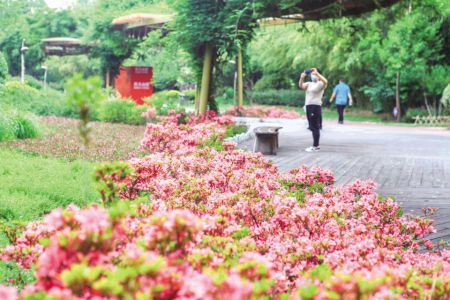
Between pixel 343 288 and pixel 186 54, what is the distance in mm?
16564

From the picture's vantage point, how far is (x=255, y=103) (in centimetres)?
4516

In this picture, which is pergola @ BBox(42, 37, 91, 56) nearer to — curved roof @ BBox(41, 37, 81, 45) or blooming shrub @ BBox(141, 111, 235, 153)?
curved roof @ BBox(41, 37, 81, 45)

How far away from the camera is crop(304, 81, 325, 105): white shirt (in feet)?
39.5

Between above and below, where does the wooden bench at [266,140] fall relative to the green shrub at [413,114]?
below

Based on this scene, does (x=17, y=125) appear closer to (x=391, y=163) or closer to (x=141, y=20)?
(x=391, y=163)

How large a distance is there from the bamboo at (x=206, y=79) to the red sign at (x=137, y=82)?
10.7 m

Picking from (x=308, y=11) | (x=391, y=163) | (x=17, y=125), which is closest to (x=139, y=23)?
(x=308, y=11)

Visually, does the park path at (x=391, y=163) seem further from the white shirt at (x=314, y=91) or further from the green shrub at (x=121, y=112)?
the green shrub at (x=121, y=112)

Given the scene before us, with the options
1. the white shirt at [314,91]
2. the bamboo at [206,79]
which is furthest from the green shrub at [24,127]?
the white shirt at [314,91]

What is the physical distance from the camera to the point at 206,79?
688 inches

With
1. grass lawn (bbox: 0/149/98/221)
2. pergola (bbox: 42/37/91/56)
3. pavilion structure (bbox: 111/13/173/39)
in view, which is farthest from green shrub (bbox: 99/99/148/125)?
pergola (bbox: 42/37/91/56)

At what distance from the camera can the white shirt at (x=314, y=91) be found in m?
12.0

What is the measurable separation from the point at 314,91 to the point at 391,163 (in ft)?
7.68

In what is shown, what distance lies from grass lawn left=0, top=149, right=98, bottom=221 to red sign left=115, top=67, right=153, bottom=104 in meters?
18.2
